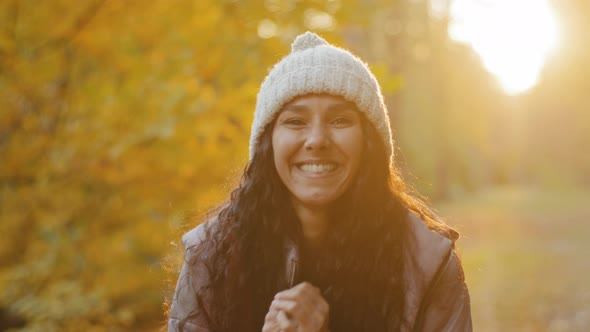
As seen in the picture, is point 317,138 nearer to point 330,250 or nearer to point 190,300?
point 330,250

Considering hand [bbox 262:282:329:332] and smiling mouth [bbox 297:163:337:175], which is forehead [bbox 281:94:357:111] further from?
hand [bbox 262:282:329:332]

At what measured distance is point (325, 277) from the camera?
2463mm

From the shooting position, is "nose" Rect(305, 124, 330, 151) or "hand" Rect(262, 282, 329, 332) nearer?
"hand" Rect(262, 282, 329, 332)

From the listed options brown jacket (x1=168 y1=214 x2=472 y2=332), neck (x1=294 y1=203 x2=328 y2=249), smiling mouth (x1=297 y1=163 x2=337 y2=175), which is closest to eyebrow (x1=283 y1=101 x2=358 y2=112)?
smiling mouth (x1=297 y1=163 x2=337 y2=175)

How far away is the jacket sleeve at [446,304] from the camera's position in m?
2.29

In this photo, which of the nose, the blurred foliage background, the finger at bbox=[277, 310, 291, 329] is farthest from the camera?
the blurred foliage background

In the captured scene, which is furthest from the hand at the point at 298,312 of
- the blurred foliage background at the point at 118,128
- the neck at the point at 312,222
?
the blurred foliage background at the point at 118,128

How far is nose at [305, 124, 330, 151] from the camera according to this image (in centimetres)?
226

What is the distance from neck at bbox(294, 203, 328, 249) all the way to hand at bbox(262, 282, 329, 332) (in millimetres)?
337

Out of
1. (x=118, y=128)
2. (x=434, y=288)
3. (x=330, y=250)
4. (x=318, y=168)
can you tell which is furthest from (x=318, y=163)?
(x=118, y=128)

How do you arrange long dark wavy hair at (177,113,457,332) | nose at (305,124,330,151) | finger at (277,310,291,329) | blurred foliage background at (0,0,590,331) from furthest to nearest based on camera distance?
blurred foliage background at (0,0,590,331), long dark wavy hair at (177,113,457,332), nose at (305,124,330,151), finger at (277,310,291,329)

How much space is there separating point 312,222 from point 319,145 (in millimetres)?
399

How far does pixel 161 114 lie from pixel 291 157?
1.52m

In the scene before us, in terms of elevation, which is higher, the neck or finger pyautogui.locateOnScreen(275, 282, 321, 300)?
the neck
